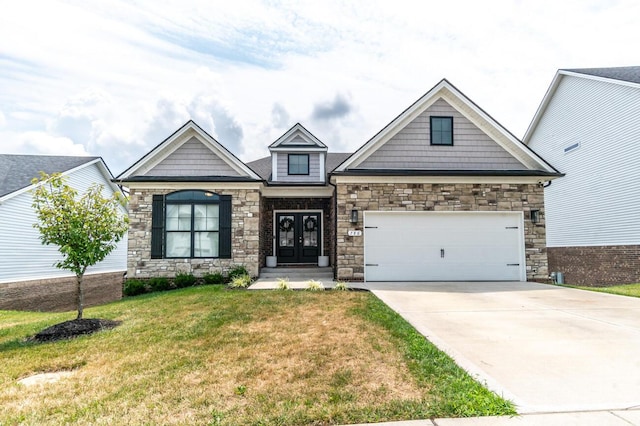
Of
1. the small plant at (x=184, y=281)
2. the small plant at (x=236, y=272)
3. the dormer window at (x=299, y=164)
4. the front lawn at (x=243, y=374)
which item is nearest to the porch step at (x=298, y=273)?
the small plant at (x=236, y=272)

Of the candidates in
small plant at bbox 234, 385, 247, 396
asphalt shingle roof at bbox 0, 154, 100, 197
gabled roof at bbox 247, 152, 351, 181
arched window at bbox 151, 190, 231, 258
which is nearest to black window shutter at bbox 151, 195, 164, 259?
arched window at bbox 151, 190, 231, 258

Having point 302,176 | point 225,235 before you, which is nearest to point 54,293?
point 225,235

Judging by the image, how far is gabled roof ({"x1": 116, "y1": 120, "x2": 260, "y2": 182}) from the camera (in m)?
12.2

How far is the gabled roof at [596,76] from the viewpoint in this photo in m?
14.0

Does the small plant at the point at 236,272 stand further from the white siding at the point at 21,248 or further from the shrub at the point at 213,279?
the white siding at the point at 21,248

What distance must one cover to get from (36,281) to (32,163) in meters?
5.57

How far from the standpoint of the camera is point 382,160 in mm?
11984

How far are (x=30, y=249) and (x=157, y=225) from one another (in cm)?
752

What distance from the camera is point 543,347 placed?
4.67m

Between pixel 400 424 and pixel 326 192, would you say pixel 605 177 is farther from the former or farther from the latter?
pixel 400 424

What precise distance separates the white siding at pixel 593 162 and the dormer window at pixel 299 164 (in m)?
12.7

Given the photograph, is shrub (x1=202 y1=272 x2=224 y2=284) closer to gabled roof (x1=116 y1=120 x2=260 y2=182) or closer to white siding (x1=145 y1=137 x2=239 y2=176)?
gabled roof (x1=116 y1=120 x2=260 y2=182)

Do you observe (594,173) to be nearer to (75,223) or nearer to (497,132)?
(497,132)

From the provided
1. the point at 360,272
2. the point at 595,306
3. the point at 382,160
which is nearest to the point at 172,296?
the point at 360,272
